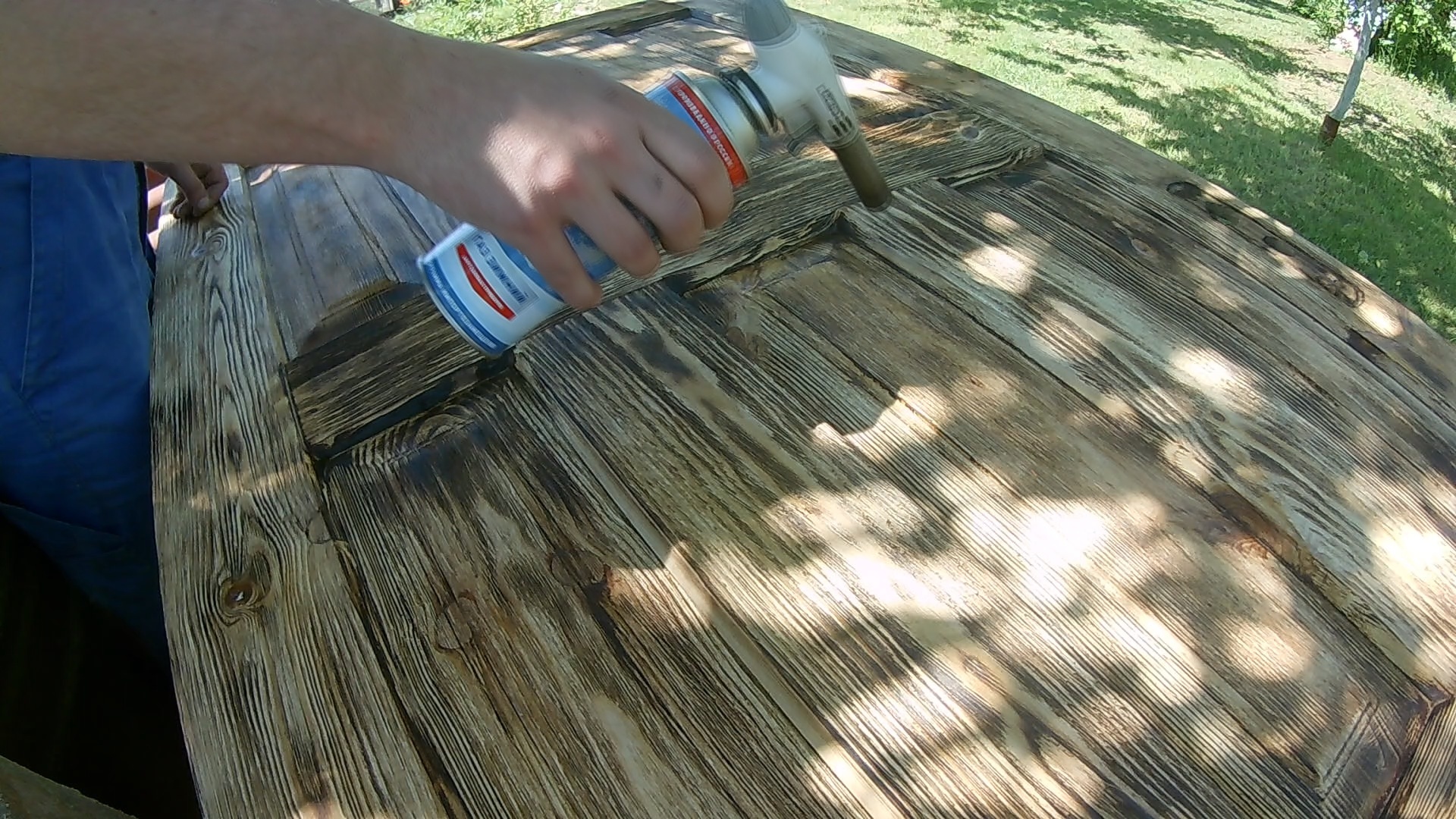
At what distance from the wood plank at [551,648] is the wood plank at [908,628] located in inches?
1.6

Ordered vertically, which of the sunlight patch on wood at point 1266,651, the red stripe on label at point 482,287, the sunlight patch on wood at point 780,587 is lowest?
the sunlight patch on wood at point 780,587

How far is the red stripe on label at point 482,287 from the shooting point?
0.86 metres

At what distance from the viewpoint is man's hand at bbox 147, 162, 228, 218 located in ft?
4.57

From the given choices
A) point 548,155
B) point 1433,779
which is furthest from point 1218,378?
point 548,155

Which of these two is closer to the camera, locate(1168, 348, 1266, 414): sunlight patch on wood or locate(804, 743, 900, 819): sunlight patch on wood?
locate(804, 743, 900, 819): sunlight patch on wood

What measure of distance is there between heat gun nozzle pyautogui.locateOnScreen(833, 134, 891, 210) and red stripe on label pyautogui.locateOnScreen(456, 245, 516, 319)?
403mm

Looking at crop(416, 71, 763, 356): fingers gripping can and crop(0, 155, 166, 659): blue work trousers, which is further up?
crop(416, 71, 763, 356): fingers gripping can

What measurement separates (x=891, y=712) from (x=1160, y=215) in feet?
2.54

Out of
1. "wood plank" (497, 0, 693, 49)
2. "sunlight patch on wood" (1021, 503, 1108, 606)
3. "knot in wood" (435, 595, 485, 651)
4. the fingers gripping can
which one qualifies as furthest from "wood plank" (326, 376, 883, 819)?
"wood plank" (497, 0, 693, 49)

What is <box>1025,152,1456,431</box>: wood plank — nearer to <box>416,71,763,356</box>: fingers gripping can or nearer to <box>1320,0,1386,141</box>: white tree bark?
<box>416,71,763,356</box>: fingers gripping can

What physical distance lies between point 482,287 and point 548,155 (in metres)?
0.19

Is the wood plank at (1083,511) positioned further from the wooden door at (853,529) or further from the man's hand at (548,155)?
the man's hand at (548,155)

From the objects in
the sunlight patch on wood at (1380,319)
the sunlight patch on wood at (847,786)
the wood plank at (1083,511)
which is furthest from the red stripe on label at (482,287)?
the sunlight patch on wood at (1380,319)

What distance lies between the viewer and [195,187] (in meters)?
1.41
